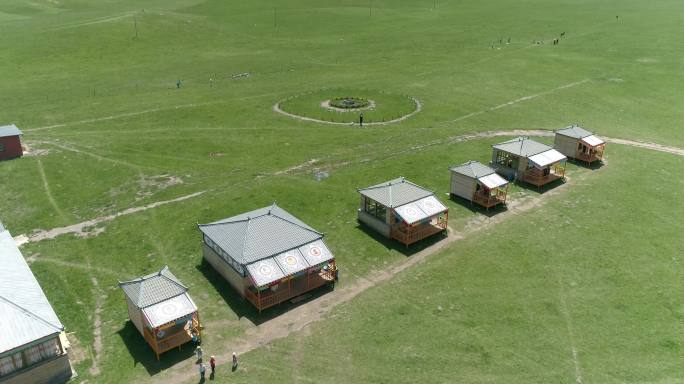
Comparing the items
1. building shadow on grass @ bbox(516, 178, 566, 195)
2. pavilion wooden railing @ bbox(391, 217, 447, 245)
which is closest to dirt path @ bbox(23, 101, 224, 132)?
pavilion wooden railing @ bbox(391, 217, 447, 245)

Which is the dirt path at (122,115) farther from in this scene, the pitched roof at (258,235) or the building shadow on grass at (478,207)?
the building shadow on grass at (478,207)

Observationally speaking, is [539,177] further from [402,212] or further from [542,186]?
[402,212]

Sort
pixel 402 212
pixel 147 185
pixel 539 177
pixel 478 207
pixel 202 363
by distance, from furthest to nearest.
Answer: pixel 539 177 < pixel 147 185 < pixel 478 207 < pixel 402 212 < pixel 202 363

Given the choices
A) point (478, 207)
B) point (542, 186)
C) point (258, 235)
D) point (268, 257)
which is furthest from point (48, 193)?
point (542, 186)

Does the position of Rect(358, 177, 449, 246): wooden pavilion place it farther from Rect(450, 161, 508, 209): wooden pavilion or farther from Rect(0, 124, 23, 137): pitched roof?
Rect(0, 124, 23, 137): pitched roof

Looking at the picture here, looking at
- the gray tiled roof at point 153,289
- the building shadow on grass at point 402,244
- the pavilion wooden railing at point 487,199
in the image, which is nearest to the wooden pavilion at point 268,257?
the gray tiled roof at point 153,289

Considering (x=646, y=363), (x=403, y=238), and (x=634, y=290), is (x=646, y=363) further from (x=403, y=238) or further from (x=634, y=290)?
(x=403, y=238)
